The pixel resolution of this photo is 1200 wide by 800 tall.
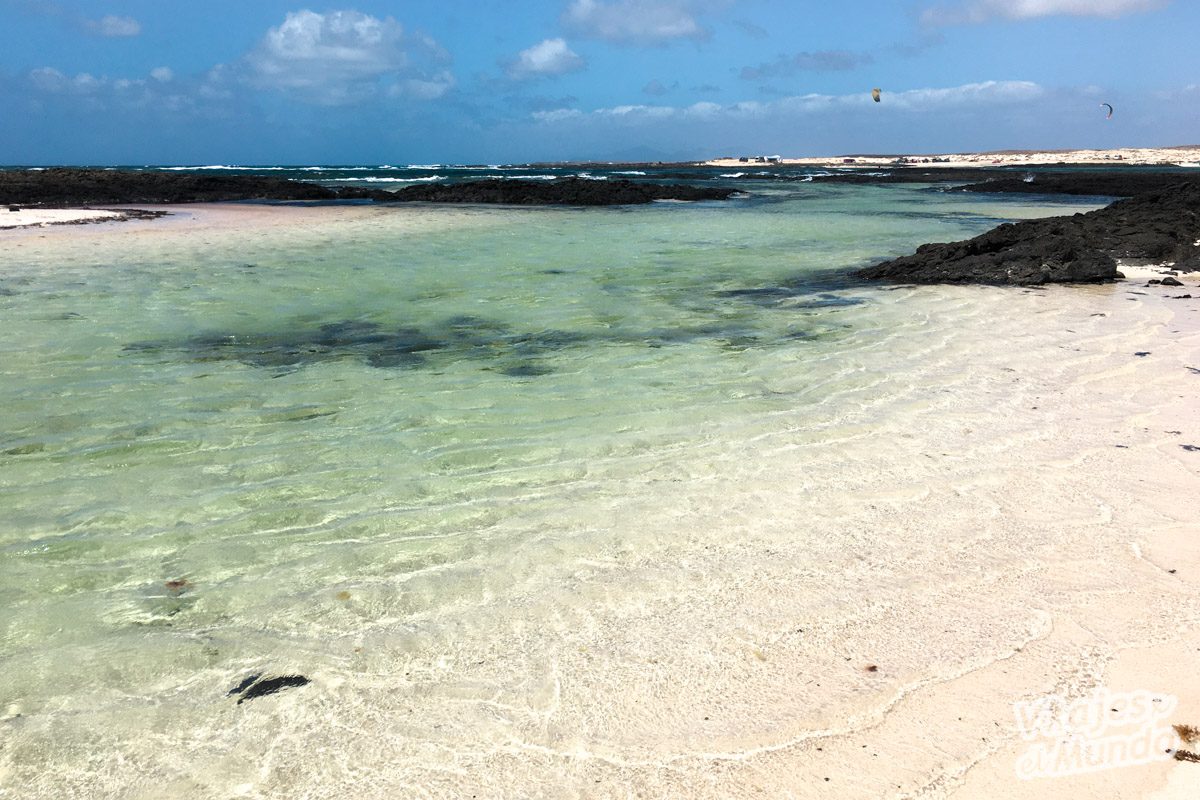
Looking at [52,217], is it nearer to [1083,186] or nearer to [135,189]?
[135,189]

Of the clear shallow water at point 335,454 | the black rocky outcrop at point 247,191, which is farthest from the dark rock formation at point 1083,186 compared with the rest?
the clear shallow water at point 335,454

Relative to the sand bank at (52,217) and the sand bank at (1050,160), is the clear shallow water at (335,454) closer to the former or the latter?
the sand bank at (52,217)

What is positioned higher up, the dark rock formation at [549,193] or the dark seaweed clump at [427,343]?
the dark rock formation at [549,193]

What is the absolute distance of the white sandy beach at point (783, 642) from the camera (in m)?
2.19

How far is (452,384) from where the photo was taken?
19.7 feet

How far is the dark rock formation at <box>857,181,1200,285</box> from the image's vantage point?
10258 millimetres

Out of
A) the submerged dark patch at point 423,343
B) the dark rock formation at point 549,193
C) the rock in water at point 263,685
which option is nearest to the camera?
the rock in water at point 263,685

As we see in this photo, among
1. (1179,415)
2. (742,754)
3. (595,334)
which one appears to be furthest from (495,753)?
(595,334)

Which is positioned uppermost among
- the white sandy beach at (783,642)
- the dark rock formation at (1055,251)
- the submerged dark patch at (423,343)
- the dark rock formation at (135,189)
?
the dark rock formation at (135,189)

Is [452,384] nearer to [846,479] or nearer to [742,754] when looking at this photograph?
[846,479]

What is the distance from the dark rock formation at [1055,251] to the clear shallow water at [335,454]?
1255mm

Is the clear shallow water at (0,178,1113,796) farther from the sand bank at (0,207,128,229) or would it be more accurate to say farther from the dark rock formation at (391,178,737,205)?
the dark rock formation at (391,178,737,205)

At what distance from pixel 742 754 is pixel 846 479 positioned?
7.35ft

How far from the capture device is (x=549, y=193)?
32844mm
